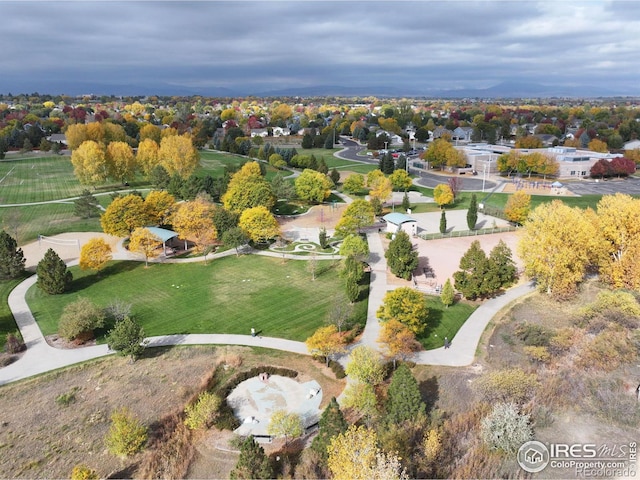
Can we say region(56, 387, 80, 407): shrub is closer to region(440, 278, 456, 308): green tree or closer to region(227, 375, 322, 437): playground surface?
region(227, 375, 322, 437): playground surface

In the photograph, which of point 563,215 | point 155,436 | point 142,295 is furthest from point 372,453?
point 563,215

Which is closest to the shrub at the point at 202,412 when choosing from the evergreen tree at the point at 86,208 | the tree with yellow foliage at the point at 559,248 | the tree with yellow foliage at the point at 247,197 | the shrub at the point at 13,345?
the shrub at the point at 13,345

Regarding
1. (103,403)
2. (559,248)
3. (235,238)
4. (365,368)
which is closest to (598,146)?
(559,248)

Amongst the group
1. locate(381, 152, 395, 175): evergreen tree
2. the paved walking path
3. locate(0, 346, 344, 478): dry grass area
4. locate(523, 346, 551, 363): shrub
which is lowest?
locate(0, 346, 344, 478): dry grass area

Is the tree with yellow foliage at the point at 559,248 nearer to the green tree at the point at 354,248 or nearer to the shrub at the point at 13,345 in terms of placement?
the green tree at the point at 354,248

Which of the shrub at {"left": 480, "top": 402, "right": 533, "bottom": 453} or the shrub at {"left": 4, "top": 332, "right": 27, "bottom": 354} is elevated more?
the shrub at {"left": 480, "top": 402, "right": 533, "bottom": 453}

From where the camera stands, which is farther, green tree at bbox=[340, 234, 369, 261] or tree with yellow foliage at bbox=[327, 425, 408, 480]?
green tree at bbox=[340, 234, 369, 261]

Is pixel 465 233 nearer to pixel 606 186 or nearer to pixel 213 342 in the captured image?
pixel 213 342

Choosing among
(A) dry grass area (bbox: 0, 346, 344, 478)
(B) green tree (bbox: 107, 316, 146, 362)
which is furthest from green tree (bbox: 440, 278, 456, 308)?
(B) green tree (bbox: 107, 316, 146, 362)
